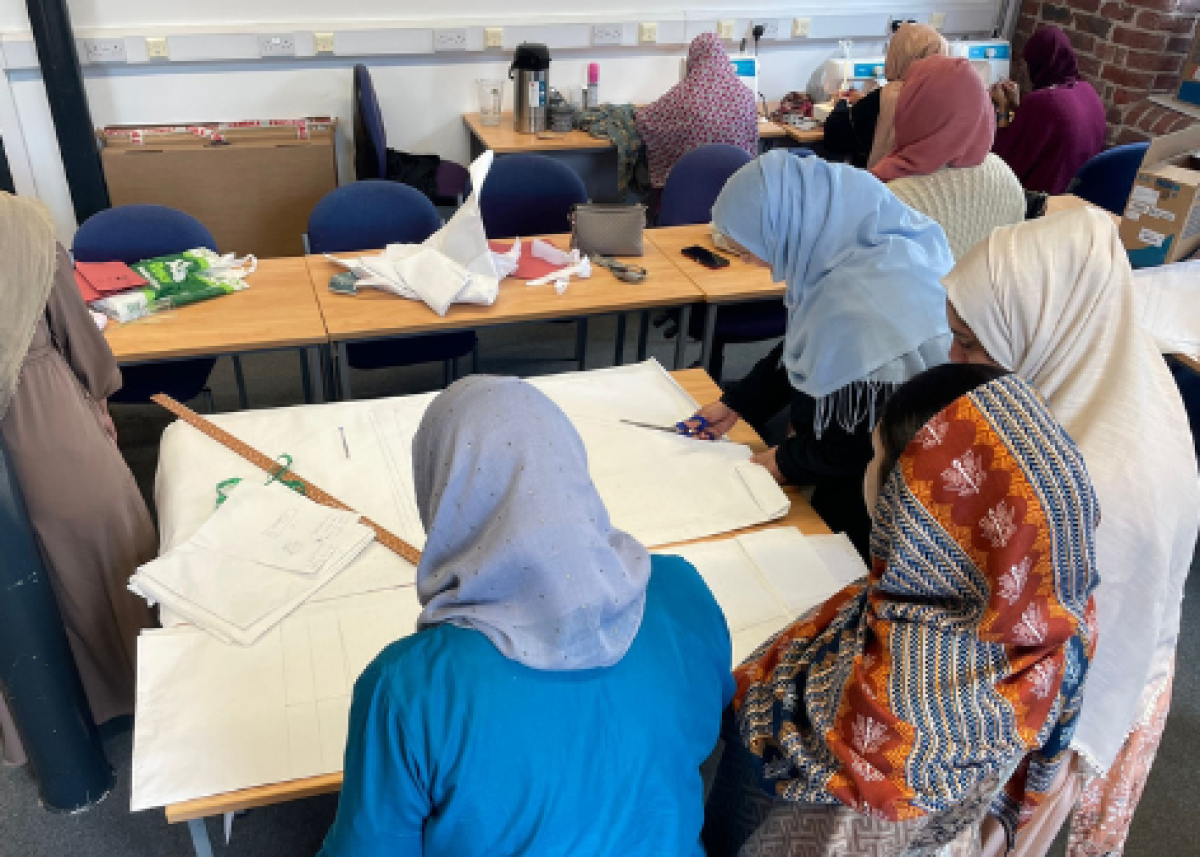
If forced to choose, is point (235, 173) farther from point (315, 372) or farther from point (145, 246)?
point (315, 372)

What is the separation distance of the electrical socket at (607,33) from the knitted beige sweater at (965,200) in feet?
7.46

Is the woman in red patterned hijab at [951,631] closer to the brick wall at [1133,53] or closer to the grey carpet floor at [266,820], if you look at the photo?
the grey carpet floor at [266,820]

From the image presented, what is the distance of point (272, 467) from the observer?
1857 mm

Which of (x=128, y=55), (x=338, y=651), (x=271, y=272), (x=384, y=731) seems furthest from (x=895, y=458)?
(x=128, y=55)

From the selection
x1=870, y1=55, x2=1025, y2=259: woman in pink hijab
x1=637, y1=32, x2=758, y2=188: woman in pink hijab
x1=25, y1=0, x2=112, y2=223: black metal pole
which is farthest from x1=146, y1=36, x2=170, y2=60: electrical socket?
x1=870, y1=55, x2=1025, y2=259: woman in pink hijab

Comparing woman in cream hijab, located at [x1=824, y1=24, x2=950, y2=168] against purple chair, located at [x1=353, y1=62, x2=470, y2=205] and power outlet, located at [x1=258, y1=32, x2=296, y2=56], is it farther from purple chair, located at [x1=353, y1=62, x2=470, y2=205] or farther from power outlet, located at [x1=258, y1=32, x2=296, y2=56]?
power outlet, located at [x1=258, y1=32, x2=296, y2=56]

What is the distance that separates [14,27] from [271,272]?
207cm

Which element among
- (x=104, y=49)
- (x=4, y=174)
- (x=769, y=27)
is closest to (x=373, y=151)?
(x=104, y=49)

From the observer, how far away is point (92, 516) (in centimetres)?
Answer: 181

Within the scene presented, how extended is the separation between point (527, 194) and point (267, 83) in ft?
5.67

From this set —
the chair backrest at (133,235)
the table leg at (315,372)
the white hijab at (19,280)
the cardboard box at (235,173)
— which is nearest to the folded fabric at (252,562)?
the white hijab at (19,280)

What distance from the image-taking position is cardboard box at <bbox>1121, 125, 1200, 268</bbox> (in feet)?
9.46

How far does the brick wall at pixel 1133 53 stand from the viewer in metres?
4.35

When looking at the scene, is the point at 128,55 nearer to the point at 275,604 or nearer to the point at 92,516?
the point at 92,516
